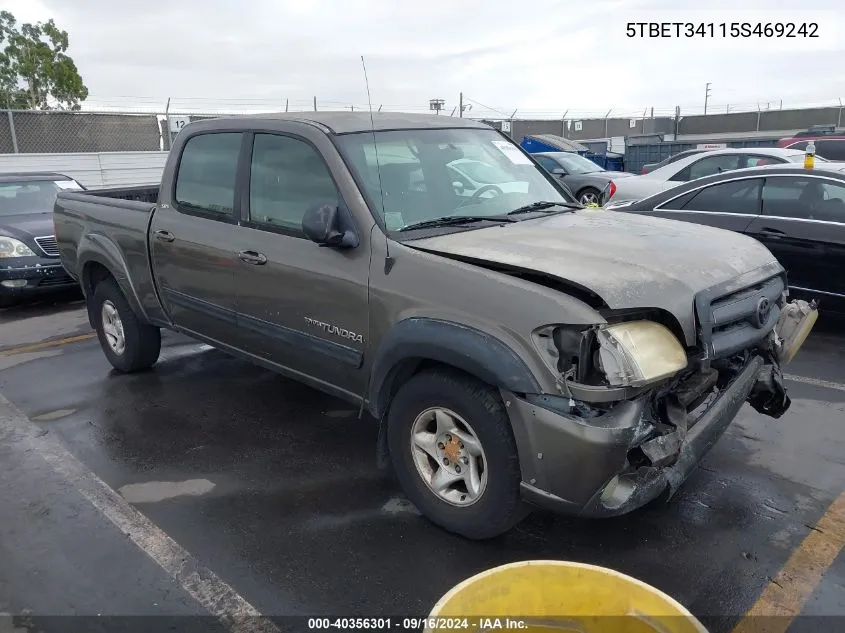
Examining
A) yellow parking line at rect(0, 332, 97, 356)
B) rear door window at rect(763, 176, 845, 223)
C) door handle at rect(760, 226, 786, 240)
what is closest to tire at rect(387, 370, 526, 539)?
door handle at rect(760, 226, 786, 240)

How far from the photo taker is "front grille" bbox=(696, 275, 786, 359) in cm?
286

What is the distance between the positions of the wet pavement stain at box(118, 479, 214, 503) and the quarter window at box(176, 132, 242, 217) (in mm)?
1562

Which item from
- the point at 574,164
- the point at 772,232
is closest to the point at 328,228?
the point at 772,232

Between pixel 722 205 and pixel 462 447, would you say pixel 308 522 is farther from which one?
pixel 722 205

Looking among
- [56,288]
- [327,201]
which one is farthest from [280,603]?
[56,288]

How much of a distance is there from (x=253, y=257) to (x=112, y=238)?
1.80 m

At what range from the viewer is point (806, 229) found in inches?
231

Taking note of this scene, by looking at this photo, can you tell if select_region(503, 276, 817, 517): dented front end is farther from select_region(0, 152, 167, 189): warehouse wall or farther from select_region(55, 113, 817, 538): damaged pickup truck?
select_region(0, 152, 167, 189): warehouse wall

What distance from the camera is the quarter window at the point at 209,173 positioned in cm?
424

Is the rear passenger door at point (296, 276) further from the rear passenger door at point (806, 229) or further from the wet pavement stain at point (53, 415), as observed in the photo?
the rear passenger door at point (806, 229)

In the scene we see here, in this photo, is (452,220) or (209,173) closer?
(452,220)

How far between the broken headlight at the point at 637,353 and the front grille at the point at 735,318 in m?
0.17

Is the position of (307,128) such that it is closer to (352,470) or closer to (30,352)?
(352,470)

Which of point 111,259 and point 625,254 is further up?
point 625,254
